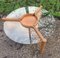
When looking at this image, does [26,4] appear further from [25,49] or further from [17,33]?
[25,49]

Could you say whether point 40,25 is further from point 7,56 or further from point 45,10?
point 7,56

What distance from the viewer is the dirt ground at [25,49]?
2.05m

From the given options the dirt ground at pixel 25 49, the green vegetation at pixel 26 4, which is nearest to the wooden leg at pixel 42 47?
the dirt ground at pixel 25 49

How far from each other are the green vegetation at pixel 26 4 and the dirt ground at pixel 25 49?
1.00ft

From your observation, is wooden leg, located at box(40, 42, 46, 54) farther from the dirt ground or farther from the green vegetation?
the green vegetation

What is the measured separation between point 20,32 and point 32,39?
128mm

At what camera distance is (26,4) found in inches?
96.1

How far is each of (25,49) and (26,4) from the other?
54cm

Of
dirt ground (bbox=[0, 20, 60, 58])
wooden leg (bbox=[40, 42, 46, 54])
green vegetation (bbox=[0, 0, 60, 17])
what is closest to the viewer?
wooden leg (bbox=[40, 42, 46, 54])

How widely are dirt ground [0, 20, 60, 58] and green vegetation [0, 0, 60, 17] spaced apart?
305 mm

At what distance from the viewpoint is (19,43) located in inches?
83.2

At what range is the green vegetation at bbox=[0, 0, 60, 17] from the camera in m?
2.40

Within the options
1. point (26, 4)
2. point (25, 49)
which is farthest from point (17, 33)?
point (26, 4)

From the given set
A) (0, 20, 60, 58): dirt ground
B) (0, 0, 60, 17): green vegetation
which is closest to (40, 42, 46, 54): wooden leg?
(0, 20, 60, 58): dirt ground
